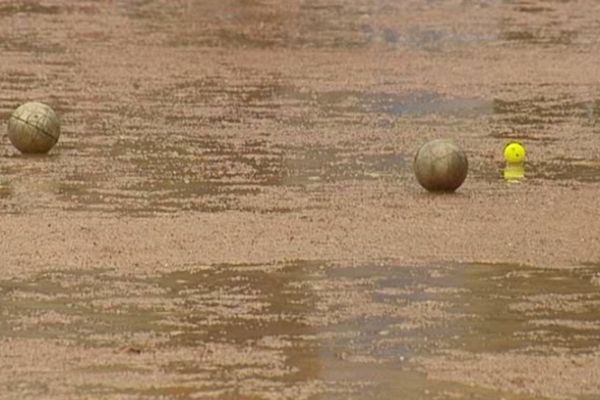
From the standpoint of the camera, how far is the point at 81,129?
18.3 meters

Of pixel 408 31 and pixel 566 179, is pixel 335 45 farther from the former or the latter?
pixel 566 179

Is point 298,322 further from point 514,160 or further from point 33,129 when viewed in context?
point 33,129

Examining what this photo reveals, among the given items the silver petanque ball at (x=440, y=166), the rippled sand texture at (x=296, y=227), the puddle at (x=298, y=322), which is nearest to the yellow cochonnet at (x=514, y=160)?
the rippled sand texture at (x=296, y=227)

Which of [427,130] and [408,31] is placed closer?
[427,130]

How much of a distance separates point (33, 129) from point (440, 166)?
4041mm

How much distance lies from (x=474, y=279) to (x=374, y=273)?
0.69 metres

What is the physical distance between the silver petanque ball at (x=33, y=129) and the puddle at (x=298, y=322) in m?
4.64

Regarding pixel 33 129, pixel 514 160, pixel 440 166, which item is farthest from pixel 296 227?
pixel 33 129

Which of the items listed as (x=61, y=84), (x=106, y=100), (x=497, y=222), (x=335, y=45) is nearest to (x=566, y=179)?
(x=497, y=222)

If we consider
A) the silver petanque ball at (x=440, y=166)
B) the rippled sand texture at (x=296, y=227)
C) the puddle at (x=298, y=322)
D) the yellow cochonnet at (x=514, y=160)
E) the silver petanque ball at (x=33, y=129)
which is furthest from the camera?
the silver petanque ball at (x=33, y=129)

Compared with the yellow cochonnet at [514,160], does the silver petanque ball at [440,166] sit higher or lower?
higher

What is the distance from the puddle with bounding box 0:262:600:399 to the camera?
9.49 metres

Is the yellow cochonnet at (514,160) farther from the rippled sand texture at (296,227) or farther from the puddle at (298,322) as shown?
the puddle at (298,322)

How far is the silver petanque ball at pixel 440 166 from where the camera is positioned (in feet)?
48.5
